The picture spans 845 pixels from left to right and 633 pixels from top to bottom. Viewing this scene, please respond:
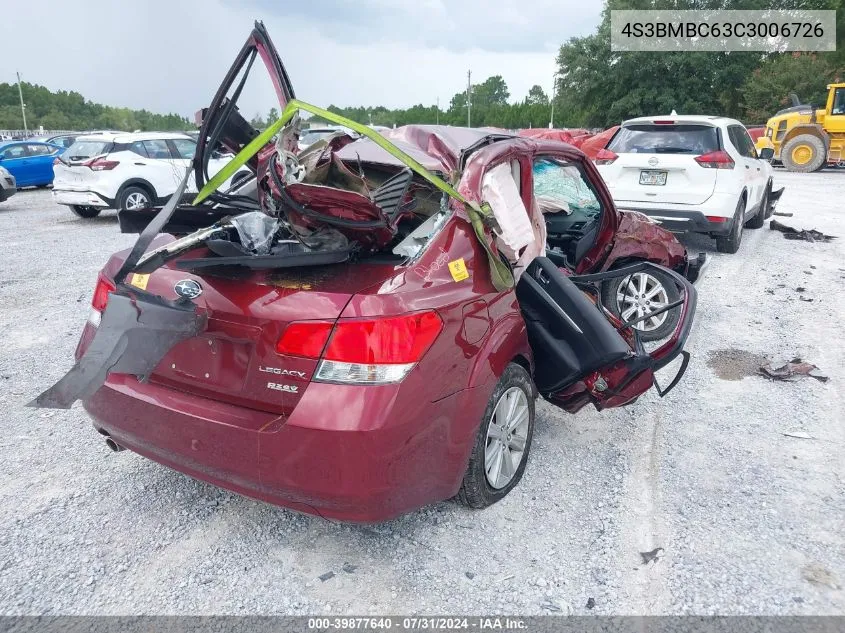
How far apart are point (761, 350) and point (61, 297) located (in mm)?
6703

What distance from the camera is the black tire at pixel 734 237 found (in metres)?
8.47

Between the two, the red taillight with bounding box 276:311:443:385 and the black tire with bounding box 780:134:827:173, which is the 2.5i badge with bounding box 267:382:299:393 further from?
the black tire with bounding box 780:134:827:173

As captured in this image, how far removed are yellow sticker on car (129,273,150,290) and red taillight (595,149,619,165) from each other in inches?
281

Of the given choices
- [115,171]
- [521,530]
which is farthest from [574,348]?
[115,171]

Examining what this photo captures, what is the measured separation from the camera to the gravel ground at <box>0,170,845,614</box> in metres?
2.53

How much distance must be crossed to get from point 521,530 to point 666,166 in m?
6.50

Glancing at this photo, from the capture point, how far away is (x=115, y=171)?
11.9 m

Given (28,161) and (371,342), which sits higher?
(28,161)

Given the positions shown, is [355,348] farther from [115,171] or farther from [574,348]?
[115,171]

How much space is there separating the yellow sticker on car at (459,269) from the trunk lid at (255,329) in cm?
26

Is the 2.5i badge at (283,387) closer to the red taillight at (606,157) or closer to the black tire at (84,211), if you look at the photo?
the red taillight at (606,157)

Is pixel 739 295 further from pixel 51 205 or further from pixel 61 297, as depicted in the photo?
pixel 51 205

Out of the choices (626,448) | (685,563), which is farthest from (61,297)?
(685,563)

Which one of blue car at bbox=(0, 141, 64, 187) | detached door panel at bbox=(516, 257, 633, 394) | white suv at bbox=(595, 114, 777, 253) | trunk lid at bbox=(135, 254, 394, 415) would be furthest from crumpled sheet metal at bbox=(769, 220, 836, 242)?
blue car at bbox=(0, 141, 64, 187)
